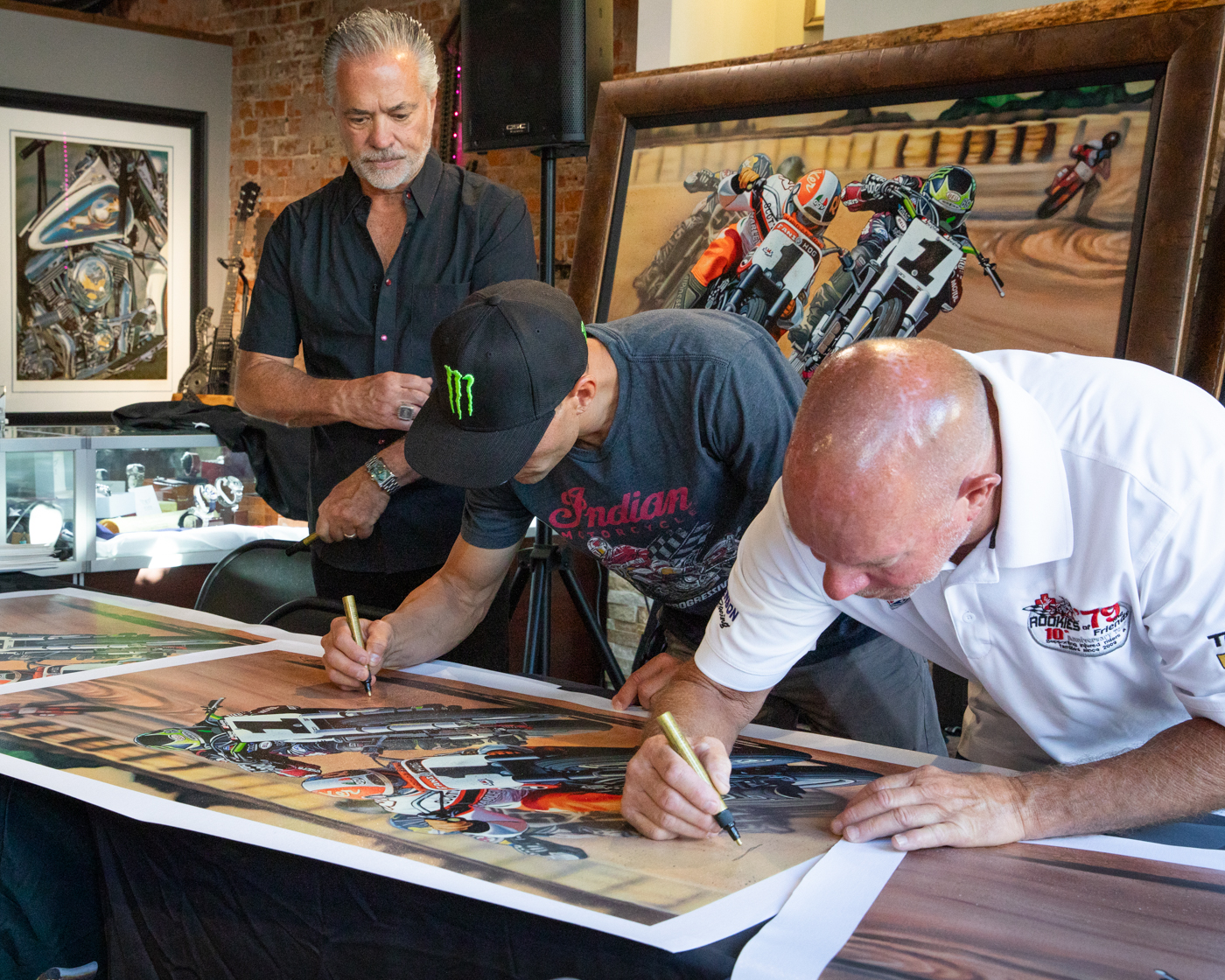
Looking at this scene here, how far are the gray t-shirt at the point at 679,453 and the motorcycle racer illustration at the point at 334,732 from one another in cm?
24

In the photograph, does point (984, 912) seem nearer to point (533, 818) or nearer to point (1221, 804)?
point (1221, 804)

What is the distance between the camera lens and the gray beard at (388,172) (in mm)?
1910

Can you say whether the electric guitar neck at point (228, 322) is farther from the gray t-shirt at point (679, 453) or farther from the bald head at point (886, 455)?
the bald head at point (886, 455)

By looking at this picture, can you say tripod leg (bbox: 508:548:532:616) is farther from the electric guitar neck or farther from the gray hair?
the electric guitar neck

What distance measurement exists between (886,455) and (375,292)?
1.28 m

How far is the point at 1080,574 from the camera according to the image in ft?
3.32

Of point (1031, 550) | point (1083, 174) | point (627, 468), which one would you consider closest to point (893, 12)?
point (1083, 174)

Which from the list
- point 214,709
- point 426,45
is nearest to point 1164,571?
point 214,709

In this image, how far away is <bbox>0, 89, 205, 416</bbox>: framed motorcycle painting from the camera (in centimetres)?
557

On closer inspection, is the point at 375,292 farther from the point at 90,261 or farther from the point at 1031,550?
the point at 90,261

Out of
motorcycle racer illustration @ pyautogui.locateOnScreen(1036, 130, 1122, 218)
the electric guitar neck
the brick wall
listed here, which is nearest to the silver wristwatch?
motorcycle racer illustration @ pyautogui.locateOnScreen(1036, 130, 1122, 218)

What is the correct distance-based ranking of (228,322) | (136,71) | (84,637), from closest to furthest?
1. (84,637)
2. (228,322)
3. (136,71)

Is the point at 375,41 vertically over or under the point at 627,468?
over

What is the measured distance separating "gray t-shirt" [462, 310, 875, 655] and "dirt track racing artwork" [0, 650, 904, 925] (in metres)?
0.22
